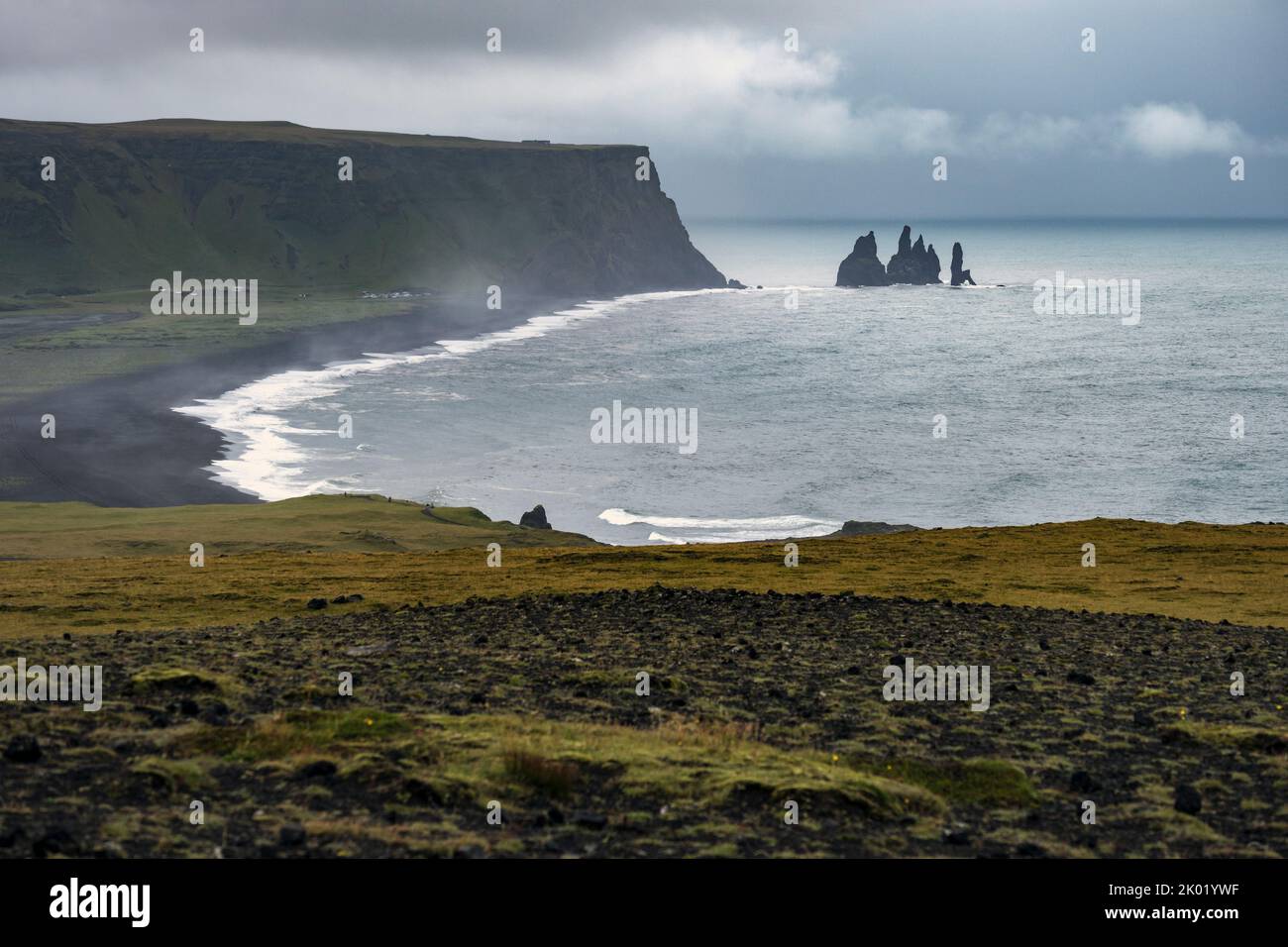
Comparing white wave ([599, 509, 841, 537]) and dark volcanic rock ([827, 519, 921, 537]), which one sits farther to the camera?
white wave ([599, 509, 841, 537])

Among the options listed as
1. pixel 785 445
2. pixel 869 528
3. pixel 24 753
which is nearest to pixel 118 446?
pixel 785 445

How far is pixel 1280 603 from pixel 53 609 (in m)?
43.5

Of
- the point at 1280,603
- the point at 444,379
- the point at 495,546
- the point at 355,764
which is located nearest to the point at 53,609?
the point at 495,546

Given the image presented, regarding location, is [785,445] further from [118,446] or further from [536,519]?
[118,446]

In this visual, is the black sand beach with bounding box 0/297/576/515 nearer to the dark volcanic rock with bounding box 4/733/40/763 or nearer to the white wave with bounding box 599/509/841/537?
the white wave with bounding box 599/509/841/537

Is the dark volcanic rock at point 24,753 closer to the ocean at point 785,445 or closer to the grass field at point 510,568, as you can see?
the grass field at point 510,568

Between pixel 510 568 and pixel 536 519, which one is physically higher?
pixel 536 519

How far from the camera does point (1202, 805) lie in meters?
17.9

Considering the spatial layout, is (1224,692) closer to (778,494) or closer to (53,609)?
(53,609)

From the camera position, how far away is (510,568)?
181ft

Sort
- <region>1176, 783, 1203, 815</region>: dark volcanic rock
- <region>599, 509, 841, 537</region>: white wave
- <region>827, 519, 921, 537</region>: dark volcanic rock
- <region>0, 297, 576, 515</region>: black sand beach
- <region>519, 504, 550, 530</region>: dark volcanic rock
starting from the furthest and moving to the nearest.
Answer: <region>0, 297, 576, 515</region>: black sand beach < <region>599, 509, 841, 537</region>: white wave < <region>519, 504, 550, 530</region>: dark volcanic rock < <region>827, 519, 921, 537</region>: dark volcanic rock < <region>1176, 783, 1203, 815</region>: dark volcanic rock

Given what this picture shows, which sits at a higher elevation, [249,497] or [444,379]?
[444,379]

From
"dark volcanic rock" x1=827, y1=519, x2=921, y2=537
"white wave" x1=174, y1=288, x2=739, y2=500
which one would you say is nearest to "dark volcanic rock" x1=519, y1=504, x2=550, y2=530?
"dark volcanic rock" x1=827, y1=519, x2=921, y2=537

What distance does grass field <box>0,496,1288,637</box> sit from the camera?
139 feet
